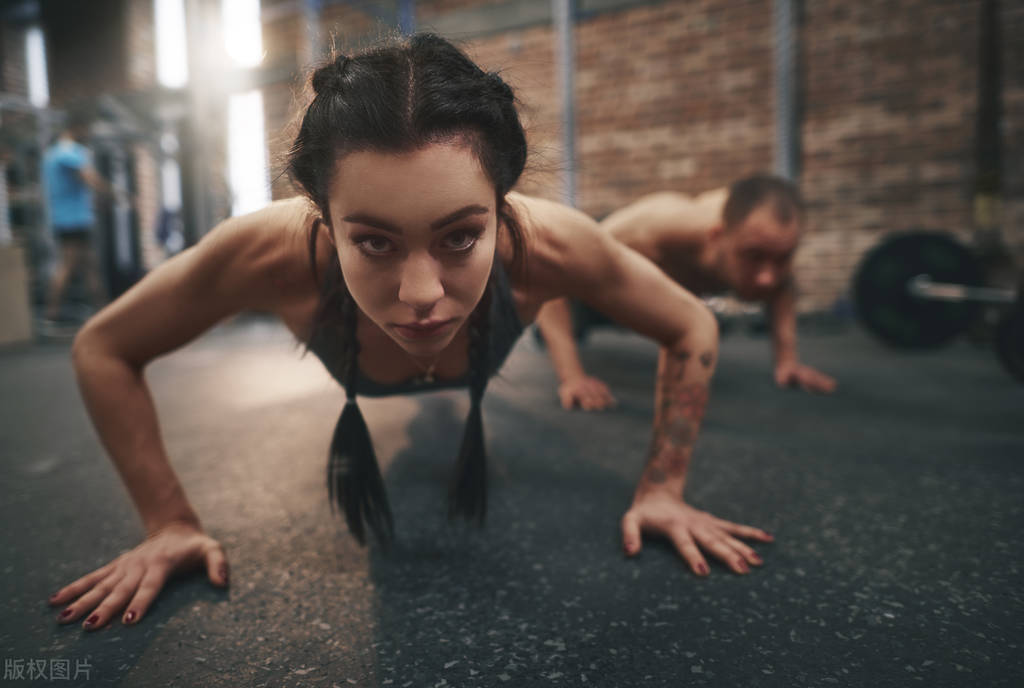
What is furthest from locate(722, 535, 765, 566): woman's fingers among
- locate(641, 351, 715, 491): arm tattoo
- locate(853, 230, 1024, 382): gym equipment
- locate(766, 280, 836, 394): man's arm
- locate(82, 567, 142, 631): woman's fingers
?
locate(853, 230, 1024, 382): gym equipment

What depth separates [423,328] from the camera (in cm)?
73

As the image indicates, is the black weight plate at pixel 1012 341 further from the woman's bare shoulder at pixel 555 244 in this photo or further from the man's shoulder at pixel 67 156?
the man's shoulder at pixel 67 156

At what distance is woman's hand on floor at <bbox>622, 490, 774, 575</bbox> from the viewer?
0.97 metres

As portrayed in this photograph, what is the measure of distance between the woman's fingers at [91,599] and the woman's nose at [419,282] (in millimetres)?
677

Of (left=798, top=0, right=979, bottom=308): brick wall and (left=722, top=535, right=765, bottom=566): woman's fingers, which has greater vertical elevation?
(left=798, top=0, right=979, bottom=308): brick wall

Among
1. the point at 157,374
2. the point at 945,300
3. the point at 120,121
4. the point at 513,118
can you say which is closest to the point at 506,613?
the point at 513,118

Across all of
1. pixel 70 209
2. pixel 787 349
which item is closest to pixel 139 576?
pixel 787 349

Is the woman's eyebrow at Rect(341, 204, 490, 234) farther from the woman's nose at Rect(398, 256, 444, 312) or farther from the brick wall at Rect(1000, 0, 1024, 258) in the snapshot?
the brick wall at Rect(1000, 0, 1024, 258)

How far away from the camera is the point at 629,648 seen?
30.2 inches

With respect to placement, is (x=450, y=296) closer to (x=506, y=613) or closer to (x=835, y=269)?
(x=506, y=613)

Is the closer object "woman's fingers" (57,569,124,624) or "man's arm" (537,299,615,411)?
"woman's fingers" (57,569,124,624)

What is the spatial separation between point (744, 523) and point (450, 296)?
0.78 metres

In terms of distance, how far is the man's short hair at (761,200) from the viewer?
6.00ft

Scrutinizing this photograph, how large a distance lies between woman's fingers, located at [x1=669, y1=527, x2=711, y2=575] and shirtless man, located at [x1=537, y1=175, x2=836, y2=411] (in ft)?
3.11
